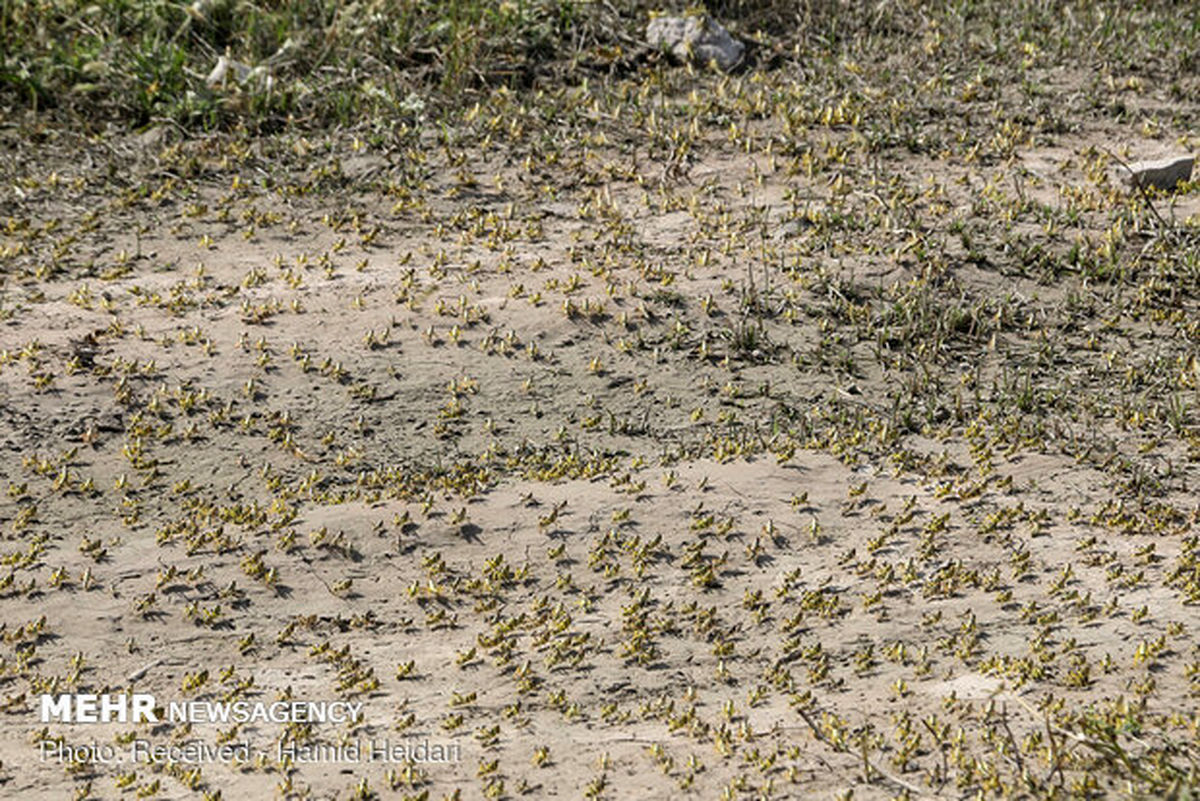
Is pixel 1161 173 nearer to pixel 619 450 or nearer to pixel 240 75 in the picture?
pixel 619 450

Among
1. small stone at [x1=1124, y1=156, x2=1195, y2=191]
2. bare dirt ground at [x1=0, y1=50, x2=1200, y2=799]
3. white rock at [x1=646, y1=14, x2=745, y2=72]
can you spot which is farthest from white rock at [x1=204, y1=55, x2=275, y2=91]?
small stone at [x1=1124, y1=156, x2=1195, y2=191]

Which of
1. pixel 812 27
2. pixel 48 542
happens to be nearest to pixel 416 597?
pixel 48 542

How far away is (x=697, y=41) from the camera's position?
34.1ft

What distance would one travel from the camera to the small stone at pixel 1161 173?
8.89 metres

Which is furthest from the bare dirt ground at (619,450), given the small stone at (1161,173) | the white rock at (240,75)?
the white rock at (240,75)

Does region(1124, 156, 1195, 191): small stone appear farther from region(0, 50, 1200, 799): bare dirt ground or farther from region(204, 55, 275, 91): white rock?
region(204, 55, 275, 91): white rock

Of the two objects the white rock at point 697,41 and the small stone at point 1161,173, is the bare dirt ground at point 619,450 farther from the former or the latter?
the white rock at point 697,41

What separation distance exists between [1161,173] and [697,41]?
10.2 feet

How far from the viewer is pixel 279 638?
5863mm

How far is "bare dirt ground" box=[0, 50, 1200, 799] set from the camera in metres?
5.27

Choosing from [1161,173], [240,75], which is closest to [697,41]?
[240,75]

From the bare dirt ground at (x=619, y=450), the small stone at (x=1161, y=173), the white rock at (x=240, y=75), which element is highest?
the small stone at (x=1161, y=173)

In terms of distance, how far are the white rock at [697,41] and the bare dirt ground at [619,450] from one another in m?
0.33

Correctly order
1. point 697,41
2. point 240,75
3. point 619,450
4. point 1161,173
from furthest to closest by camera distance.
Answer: point 697,41
point 240,75
point 1161,173
point 619,450
